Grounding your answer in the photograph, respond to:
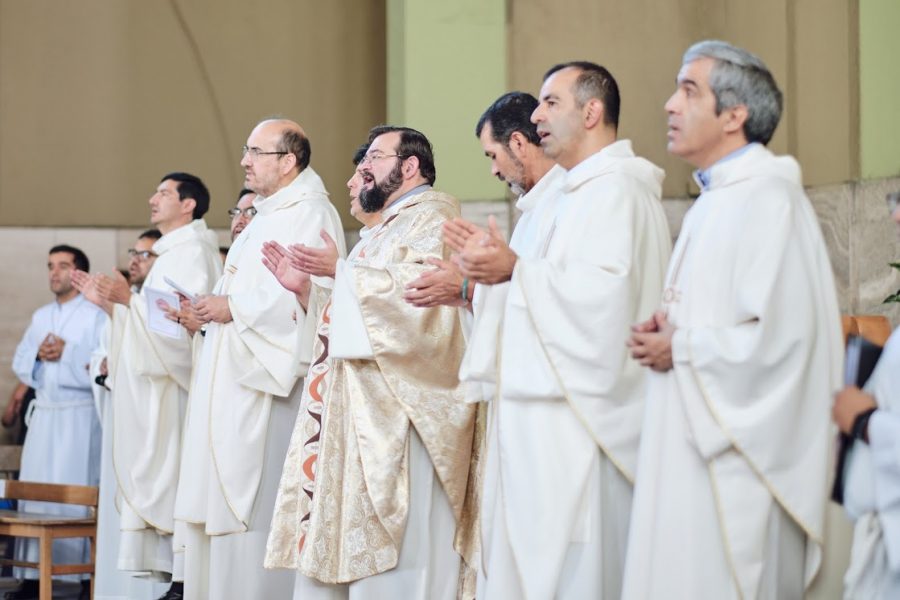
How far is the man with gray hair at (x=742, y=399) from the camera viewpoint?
3.50 meters

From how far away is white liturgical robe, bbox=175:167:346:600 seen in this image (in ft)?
20.6

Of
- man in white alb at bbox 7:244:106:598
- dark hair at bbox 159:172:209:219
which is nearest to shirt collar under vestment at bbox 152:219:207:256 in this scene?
dark hair at bbox 159:172:209:219

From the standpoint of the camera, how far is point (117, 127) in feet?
34.6

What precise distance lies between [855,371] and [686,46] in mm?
5222

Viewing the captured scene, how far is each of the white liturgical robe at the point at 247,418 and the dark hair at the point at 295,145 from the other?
0.60ft

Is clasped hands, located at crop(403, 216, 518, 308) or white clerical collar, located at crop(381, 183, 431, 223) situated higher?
white clerical collar, located at crop(381, 183, 431, 223)

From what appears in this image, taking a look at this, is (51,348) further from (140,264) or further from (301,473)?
A: (301,473)

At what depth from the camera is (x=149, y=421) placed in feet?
25.3

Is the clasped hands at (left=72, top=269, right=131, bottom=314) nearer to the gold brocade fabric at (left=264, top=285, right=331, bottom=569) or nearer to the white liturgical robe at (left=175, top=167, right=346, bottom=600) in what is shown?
the white liturgical robe at (left=175, top=167, right=346, bottom=600)

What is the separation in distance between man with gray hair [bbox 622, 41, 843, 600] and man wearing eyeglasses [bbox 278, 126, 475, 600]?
1.74m

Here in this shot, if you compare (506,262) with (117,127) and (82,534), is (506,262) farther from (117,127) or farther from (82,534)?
(117,127)

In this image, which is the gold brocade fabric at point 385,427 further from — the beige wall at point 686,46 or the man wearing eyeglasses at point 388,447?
the beige wall at point 686,46

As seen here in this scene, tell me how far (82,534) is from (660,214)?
16.3 feet

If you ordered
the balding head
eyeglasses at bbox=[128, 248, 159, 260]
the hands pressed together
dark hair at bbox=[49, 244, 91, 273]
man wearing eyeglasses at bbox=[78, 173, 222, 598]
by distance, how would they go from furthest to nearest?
dark hair at bbox=[49, 244, 91, 273] < eyeglasses at bbox=[128, 248, 159, 260] < man wearing eyeglasses at bbox=[78, 173, 222, 598] < the balding head < the hands pressed together
